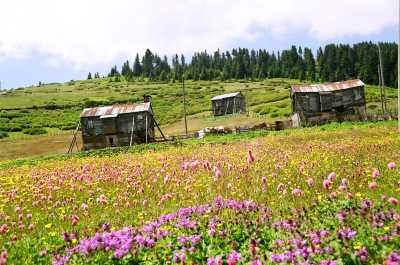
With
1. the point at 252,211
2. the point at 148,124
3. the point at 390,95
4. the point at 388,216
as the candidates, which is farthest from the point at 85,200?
the point at 390,95

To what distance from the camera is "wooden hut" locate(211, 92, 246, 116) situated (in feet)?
313

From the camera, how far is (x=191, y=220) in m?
6.73

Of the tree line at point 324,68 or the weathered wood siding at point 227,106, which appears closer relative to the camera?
the weathered wood siding at point 227,106

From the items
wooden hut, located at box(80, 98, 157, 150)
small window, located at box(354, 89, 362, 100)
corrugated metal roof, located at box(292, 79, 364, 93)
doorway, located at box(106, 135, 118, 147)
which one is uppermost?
corrugated metal roof, located at box(292, 79, 364, 93)

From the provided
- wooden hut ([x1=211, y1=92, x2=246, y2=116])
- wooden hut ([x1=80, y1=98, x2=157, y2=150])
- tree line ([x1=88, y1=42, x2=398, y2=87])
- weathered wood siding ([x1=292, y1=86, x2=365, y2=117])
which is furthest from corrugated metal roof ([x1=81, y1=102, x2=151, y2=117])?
tree line ([x1=88, y1=42, x2=398, y2=87])

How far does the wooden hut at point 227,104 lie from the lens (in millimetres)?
95375

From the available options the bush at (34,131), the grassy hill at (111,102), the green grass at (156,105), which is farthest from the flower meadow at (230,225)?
the bush at (34,131)

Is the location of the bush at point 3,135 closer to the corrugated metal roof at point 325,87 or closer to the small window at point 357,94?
the corrugated metal roof at point 325,87

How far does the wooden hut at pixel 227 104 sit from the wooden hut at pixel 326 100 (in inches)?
1354

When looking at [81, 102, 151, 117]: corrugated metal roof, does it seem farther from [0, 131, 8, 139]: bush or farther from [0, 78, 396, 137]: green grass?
[0, 131, 8, 139]: bush

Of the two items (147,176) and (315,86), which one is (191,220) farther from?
(315,86)

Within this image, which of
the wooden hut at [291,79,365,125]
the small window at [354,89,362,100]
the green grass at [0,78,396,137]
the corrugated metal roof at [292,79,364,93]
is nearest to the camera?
the wooden hut at [291,79,365,125]

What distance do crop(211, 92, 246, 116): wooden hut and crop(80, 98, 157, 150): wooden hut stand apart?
4024 centimetres

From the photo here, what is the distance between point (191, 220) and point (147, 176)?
5616 mm
